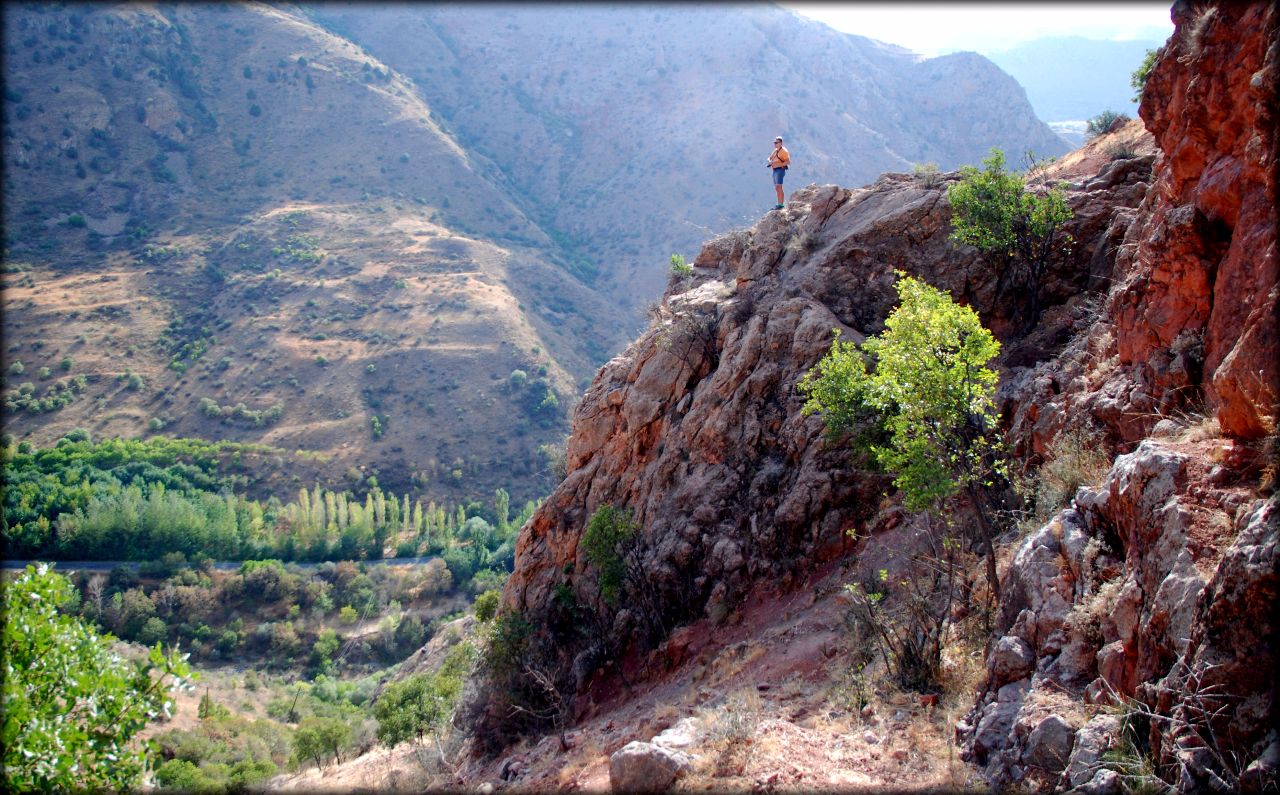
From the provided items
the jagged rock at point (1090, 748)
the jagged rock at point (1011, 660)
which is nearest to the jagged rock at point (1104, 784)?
the jagged rock at point (1090, 748)

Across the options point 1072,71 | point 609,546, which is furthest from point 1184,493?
point 1072,71

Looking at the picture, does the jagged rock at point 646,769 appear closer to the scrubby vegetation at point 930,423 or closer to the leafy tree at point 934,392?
the scrubby vegetation at point 930,423

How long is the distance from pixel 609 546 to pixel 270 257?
78.0 metres

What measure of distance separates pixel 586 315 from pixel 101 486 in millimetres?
49106

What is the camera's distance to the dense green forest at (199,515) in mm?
59250

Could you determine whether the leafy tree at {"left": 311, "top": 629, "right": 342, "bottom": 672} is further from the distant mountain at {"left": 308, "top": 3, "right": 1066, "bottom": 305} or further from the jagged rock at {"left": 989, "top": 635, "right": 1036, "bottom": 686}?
the distant mountain at {"left": 308, "top": 3, "right": 1066, "bottom": 305}

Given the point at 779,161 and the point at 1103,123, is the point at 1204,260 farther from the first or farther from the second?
the point at 1103,123

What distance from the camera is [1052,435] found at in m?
12.5

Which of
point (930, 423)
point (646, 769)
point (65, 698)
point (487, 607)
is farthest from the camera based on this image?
point (487, 607)

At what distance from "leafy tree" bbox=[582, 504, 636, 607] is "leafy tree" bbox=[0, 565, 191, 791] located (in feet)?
34.3

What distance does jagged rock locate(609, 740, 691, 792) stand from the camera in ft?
28.3

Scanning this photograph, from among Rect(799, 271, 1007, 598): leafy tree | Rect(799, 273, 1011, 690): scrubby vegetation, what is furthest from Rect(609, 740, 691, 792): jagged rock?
Rect(799, 271, 1007, 598): leafy tree

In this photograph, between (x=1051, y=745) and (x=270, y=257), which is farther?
(x=270, y=257)

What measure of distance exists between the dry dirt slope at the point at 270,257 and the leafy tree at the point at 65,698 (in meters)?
57.7
